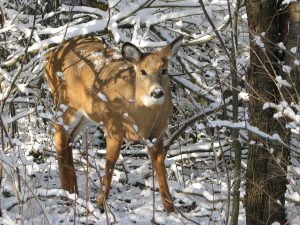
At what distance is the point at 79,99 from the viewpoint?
6.57m

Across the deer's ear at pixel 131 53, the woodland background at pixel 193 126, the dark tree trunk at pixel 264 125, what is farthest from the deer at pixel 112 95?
the dark tree trunk at pixel 264 125

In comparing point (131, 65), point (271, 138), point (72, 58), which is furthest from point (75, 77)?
point (271, 138)

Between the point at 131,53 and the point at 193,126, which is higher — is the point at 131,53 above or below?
above

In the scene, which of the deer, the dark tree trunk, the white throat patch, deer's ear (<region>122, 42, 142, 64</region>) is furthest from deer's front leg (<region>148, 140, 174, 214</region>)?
the dark tree trunk

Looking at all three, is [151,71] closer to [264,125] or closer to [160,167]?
[160,167]

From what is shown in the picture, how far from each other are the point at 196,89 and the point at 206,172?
1006 mm

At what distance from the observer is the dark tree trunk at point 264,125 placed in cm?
410

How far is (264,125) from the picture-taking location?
165 inches

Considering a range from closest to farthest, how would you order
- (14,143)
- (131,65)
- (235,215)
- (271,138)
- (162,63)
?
(271,138)
(235,215)
(14,143)
(162,63)
(131,65)

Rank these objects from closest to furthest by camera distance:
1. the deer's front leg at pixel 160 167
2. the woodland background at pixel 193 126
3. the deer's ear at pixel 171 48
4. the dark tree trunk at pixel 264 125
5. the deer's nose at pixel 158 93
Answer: the woodland background at pixel 193 126 < the dark tree trunk at pixel 264 125 < the deer's nose at pixel 158 93 < the deer's front leg at pixel 160 167 < the deer's ear at pixel 171 48

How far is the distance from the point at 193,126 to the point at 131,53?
2.12 metres

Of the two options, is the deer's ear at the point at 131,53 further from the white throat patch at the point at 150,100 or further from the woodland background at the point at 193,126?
the white throat patch at the point at 150,100

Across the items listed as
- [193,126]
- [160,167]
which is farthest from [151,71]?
[193,126]

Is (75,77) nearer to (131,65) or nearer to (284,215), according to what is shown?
(131,65)
